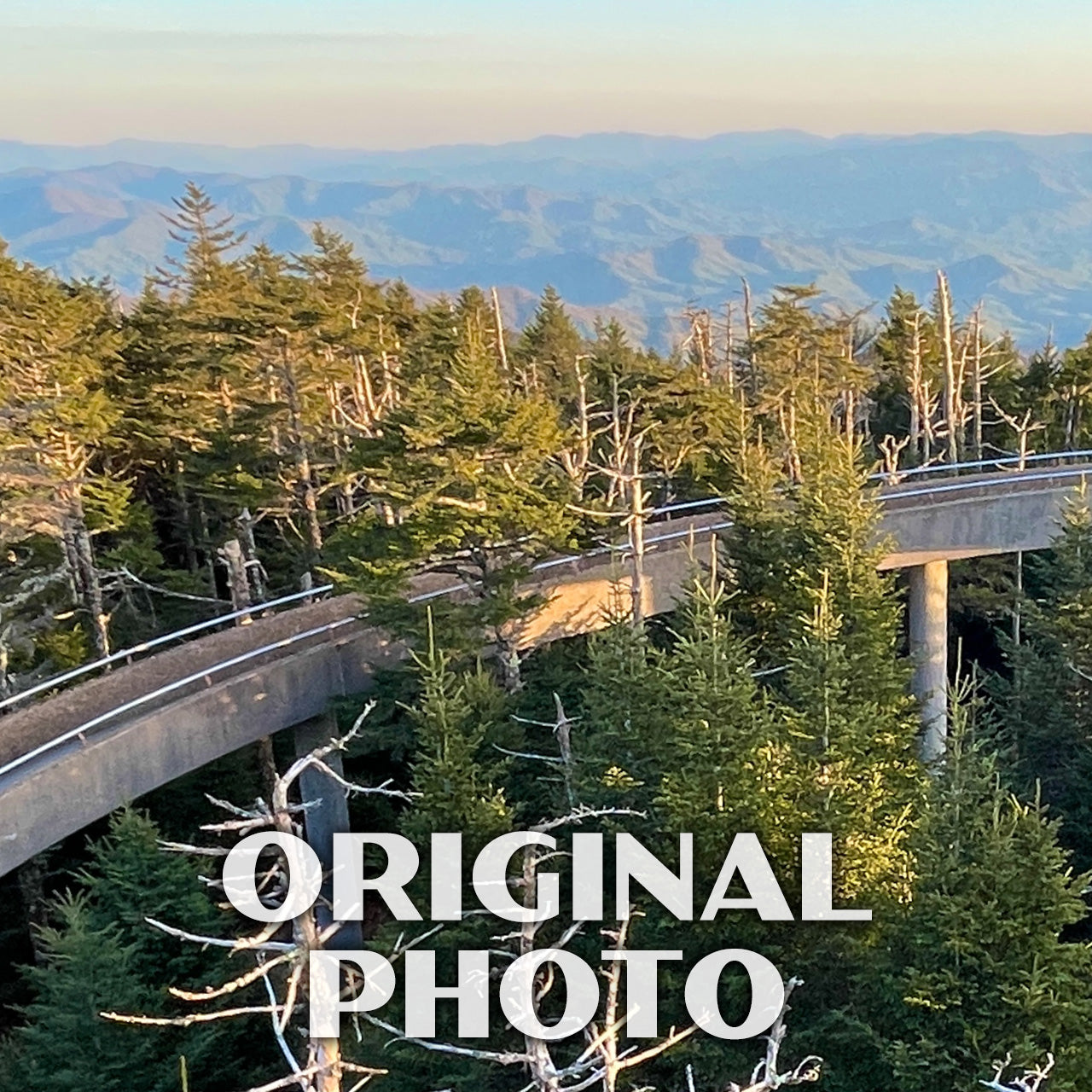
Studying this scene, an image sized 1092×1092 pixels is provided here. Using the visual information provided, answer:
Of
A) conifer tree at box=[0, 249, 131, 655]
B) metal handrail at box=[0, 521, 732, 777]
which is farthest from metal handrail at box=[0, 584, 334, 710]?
Answer: conifer tree at box=[0, 249, 131, 655]

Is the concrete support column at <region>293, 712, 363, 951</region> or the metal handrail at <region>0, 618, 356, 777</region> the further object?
the concrete support column at <region>293, 712, 363, 951</region>

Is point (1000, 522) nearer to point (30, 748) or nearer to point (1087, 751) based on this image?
point (1087, 751)

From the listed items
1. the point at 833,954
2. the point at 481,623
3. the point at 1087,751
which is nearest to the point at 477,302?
the point at 481,623

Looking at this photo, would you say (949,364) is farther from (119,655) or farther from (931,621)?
(119,655)

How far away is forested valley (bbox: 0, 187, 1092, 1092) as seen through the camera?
13062mm

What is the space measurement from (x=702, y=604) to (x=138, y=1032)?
10.6m

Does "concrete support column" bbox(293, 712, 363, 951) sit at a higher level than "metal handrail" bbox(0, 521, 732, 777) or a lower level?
lower

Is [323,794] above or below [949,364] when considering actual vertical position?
below

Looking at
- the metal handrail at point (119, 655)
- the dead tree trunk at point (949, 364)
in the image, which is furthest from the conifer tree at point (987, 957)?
the dead tree trunk at point (949, 364)

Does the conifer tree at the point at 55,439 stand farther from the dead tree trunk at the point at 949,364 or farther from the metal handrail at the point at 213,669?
the dead tree trunk at the point at 949,364

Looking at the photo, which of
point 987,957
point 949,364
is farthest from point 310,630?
point 949,364

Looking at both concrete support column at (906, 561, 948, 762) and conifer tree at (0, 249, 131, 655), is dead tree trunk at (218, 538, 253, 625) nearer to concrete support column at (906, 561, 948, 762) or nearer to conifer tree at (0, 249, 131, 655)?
conifer tree at (0, 249, 131, 655)

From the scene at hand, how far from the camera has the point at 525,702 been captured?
1989 centimetres

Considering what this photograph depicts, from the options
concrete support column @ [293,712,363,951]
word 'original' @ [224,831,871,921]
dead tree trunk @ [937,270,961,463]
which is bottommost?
concrete support column @ [293,712,363,951]
